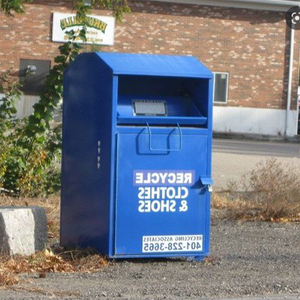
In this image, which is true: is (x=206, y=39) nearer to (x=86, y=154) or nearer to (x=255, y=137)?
(x=255, y=137)

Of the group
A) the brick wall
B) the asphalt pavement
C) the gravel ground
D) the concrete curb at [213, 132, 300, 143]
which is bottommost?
the gravel ground

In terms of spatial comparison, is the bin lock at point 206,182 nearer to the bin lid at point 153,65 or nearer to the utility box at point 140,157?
the utility box at point 140,157

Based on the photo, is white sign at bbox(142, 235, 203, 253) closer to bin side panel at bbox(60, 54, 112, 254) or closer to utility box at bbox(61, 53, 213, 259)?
utility box at bbox(61, 53, 213, 259)

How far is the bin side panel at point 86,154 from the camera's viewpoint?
767 cm

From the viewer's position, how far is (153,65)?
7859 millimetres

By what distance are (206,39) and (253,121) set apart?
3806 millimetres

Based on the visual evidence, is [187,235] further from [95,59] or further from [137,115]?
[95,59]

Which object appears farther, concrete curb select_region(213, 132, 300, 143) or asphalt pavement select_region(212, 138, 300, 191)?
concrete curb select_region(213, 132, 300, 143)

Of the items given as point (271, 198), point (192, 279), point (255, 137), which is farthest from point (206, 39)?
point (192, 279)

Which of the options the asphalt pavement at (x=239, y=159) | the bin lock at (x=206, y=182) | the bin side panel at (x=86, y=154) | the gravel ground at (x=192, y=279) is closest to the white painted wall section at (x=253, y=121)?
the asphalt pavement at (x=239, y=159)

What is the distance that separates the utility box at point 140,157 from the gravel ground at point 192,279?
0.23m

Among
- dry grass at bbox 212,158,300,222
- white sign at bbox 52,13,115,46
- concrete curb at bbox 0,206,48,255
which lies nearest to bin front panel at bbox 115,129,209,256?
concrete curb at bbox 0,206,48,255

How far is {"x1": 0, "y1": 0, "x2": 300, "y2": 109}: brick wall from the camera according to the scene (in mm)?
30781

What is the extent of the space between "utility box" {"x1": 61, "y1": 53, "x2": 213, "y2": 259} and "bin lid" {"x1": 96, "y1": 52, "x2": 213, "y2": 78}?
10 mm
